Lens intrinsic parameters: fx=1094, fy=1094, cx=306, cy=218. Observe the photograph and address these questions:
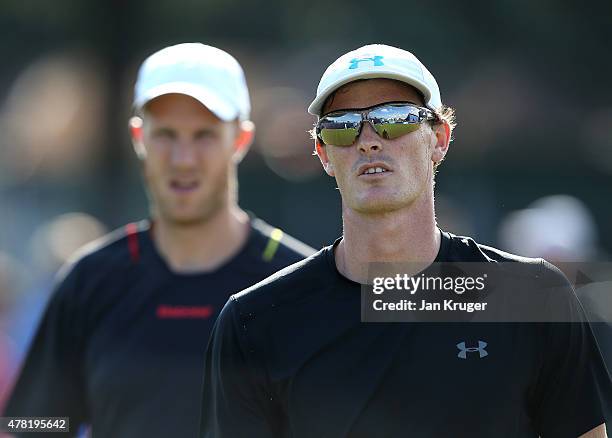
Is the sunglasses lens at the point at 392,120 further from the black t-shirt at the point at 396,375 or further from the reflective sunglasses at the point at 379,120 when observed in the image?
the black t-shirt at the point at 396,375

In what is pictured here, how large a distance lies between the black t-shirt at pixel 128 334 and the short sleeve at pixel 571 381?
6.22ft

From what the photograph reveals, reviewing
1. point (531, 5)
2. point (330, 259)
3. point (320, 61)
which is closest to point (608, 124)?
point (531, 5)

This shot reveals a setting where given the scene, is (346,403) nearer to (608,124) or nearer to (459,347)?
(459,347)

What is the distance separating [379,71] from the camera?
3436 mm

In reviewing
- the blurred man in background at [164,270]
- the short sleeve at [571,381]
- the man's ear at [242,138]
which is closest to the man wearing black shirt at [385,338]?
the short sleeve at [571,381]

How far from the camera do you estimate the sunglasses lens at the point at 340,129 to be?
3486mm

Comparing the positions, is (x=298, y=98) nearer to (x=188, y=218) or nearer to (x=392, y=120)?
(x=188, y=218)

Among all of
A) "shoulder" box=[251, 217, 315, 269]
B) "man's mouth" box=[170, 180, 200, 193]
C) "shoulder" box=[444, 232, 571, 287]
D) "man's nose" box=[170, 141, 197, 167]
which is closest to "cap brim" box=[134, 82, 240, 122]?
"man's nose" box=[170, 141, 197, 167]

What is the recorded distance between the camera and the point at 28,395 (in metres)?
5.21

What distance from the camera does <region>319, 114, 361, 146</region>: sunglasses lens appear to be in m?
3.49

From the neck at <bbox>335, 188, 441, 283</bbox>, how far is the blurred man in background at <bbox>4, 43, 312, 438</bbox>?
5.10 ft

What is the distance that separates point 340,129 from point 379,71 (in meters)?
0.22

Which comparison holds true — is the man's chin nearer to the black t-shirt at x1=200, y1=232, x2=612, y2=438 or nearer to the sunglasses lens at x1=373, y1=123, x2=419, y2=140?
the black t-shirt at x1=200, y1=232, x2=612, y2=438

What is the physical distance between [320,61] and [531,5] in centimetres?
377
